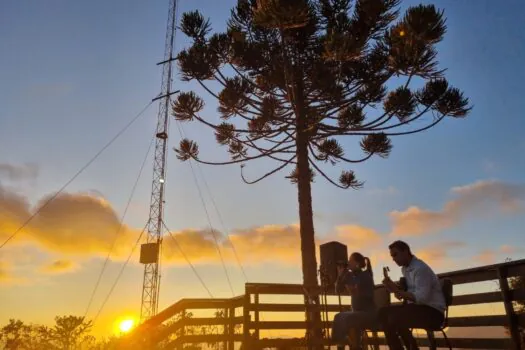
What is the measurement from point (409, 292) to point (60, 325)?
121ft

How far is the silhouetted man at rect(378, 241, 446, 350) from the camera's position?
387 centimetres

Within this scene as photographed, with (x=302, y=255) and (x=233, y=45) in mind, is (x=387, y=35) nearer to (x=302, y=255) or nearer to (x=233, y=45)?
(x=233, y=45)

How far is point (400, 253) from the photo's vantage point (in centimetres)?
420

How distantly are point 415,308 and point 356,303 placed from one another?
1.09 meters

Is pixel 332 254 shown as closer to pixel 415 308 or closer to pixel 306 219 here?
pixel 306 219

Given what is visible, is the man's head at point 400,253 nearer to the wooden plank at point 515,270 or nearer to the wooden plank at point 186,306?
the wooden plank at point 515,270

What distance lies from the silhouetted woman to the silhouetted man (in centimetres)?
66

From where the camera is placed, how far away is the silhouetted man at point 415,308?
152 inches

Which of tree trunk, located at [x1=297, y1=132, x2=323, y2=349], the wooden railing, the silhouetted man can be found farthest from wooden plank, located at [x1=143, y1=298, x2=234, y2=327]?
the silhouetted man

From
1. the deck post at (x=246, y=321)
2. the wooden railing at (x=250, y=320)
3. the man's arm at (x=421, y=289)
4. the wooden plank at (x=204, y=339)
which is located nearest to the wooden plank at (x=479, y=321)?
the wooden railing at (x=250, y=320)

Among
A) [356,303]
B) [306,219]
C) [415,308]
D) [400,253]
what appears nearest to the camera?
[415,308]

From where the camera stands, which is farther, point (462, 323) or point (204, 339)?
point (204, 339)

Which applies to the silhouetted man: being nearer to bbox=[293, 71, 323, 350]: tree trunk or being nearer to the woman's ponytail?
the woman's ponytail

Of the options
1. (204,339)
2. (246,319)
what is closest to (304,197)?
(246,319)
